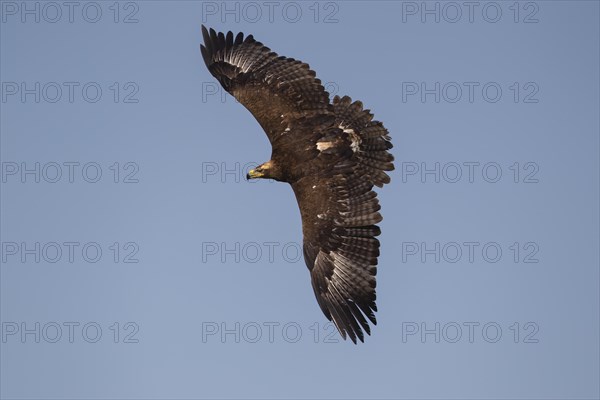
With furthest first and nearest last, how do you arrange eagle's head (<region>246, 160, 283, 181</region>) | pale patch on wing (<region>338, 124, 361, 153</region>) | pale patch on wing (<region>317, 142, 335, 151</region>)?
eagle's head (<region>246, 160, 283, 181</region>) → pale patch on wing (<region>338, 124, 361, 153</region>) → pale patch on wing (<region>317, 142, 335, 151</region>)

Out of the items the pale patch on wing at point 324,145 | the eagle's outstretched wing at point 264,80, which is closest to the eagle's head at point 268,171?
the eagle's outstretched wing at point 264,80

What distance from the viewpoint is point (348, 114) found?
72.8 feet

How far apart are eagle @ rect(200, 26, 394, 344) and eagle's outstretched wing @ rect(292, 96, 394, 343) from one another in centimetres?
2

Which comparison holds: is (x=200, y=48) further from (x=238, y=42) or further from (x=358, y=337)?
(x=358, y=337)

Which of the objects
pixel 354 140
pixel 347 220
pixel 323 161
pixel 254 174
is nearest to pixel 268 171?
pixel 254 174

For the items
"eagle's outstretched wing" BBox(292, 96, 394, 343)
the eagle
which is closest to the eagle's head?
the eagle

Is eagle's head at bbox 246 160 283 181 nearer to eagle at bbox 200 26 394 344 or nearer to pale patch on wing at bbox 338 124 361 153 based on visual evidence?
eagle at bbox 200 26 394 344

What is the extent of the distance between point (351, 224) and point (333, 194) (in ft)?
2.45

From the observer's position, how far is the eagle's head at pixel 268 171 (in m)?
22.2

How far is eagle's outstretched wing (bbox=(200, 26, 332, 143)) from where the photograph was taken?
72.3ft

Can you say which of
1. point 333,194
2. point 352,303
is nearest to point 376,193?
point 333,194

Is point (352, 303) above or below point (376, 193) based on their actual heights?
below

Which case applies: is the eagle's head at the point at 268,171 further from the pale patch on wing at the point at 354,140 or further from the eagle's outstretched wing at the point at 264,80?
the pale patch on wing at the point at 354,140

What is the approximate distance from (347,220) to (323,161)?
141cm
